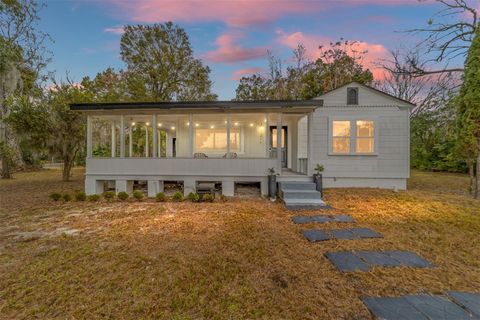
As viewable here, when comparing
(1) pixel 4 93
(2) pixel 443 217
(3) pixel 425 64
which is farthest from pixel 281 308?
(1) pixel 4 93

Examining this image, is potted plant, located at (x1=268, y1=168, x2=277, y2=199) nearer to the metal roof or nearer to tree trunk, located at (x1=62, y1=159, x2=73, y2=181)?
the metal roof

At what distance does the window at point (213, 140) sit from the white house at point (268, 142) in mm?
51

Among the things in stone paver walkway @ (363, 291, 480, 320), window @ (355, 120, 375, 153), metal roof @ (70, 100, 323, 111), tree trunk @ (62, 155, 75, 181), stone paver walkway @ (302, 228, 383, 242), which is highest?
metal roof @ (70, 100, 323, 111)

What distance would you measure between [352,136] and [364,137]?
0.50 metres

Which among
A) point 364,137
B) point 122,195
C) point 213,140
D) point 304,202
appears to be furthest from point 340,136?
point 122,195

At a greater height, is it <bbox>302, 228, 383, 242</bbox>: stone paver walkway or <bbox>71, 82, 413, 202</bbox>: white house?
<bbox>71, 82, 413, 202</bbox>: white house

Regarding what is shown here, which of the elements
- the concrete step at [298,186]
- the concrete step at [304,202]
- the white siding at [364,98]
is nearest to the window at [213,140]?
the concrete step at [298,186]

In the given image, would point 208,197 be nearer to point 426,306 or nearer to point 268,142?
point 268,142

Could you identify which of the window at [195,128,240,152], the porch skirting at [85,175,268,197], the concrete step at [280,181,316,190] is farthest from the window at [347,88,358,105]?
the window at [195,128,240,152]

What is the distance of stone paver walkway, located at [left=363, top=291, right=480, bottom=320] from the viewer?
209cm

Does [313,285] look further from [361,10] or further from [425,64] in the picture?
[361,10]

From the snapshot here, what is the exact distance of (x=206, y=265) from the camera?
3125 millimetres

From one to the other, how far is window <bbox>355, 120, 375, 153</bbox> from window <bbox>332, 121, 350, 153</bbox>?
1.33ft

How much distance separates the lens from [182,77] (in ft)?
68.1
